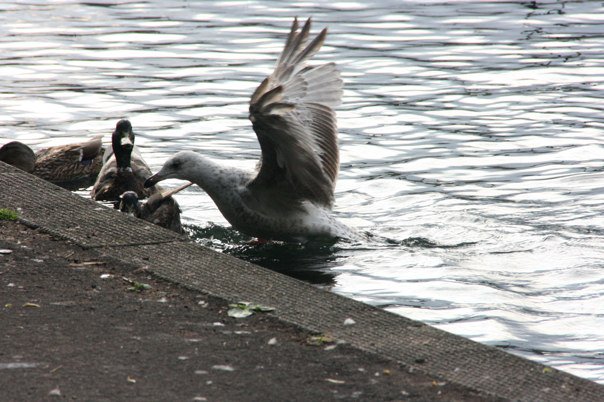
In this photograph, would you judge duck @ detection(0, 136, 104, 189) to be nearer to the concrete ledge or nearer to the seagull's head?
the seagull's head

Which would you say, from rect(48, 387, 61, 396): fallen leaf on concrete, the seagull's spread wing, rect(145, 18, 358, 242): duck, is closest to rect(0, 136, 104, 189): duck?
rect(145, 18, 358, 242): duck

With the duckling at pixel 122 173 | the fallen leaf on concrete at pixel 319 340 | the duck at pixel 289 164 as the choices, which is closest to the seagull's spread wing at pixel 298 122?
the duck at pixel 289 164

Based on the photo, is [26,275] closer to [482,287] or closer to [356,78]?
[482,287]

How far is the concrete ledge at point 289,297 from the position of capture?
535 centimetres

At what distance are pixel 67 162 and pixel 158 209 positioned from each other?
2.86 m

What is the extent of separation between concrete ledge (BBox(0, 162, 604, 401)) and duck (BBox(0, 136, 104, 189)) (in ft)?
12.3

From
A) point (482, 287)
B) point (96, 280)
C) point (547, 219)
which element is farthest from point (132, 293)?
point (547, 219)

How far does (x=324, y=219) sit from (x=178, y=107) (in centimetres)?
496

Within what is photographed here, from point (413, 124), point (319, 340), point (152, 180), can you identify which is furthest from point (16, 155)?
point (319, 340)

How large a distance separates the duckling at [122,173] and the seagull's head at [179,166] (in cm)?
122

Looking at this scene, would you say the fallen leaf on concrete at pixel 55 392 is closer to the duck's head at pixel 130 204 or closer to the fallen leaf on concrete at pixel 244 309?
the fallen leaf on concrete at pixel 244 309

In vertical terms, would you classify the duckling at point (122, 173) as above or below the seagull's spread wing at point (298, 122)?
below

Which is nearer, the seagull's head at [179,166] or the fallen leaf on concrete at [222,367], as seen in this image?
the fallen leaf on concrete at [222,367]

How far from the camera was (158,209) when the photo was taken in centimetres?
995
